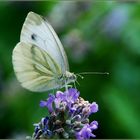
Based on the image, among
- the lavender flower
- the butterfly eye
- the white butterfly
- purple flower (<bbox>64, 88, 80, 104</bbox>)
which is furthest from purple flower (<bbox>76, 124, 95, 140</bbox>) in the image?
the butterfly eye

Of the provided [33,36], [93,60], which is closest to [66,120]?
[33,36]

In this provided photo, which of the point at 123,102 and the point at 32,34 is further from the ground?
the point at 123,102

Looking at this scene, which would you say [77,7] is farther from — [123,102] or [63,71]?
[63,71]

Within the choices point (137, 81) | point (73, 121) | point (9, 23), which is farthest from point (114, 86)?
point (73, 121)

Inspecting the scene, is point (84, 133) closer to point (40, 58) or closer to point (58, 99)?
point (58, 99)

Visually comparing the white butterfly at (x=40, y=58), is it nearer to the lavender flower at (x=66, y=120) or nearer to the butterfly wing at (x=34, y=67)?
the butterfly wing at (x=34, y=67)

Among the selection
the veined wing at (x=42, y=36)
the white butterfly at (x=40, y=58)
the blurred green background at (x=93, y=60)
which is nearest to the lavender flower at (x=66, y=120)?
the white butterfly at (x=40, y=58)

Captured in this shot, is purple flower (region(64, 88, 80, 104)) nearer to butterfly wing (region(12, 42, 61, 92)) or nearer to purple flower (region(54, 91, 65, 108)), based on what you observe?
purple flower (region(54, 91, 65, 108))

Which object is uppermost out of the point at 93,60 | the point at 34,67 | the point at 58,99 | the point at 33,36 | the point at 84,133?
the point at 93,60

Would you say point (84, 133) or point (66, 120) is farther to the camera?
point (66, 120)
